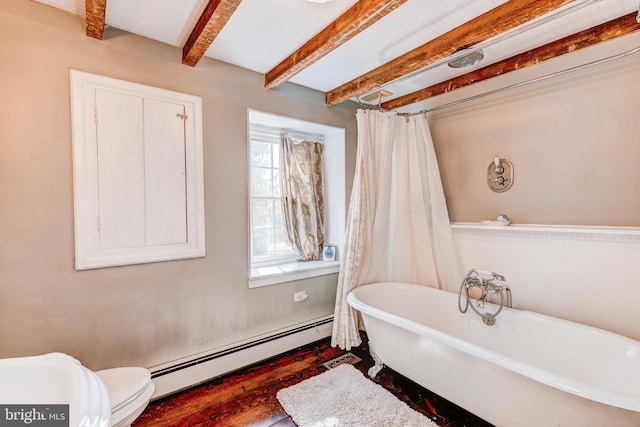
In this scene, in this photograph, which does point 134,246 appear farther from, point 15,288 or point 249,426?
point 249,426

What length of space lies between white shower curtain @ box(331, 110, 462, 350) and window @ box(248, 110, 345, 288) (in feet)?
1.29

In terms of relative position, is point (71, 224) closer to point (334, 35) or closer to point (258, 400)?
point (258, 400)

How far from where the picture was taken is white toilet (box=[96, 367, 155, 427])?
123cm

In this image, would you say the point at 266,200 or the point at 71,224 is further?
the point at 266,200

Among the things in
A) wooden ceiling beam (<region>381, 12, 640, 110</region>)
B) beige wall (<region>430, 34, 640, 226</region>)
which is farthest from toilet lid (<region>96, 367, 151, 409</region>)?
wooden ceiling beam (<region>381, 12, 640, 110</region>)

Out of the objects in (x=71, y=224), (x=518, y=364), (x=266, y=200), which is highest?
(x=266, y=200)

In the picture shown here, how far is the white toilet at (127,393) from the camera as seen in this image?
123cm

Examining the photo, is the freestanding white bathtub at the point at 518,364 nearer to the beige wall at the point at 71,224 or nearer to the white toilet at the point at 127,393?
the beige wall at the point at 71,224

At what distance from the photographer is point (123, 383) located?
134cm

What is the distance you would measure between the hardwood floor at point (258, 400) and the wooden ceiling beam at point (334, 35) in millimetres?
2225

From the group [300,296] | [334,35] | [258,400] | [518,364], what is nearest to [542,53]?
[334,35]

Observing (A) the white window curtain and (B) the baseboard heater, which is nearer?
(B) the baseboard heater

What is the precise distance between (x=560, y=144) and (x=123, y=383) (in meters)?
3.00

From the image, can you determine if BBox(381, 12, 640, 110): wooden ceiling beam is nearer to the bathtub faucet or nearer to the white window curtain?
the white window curtain
